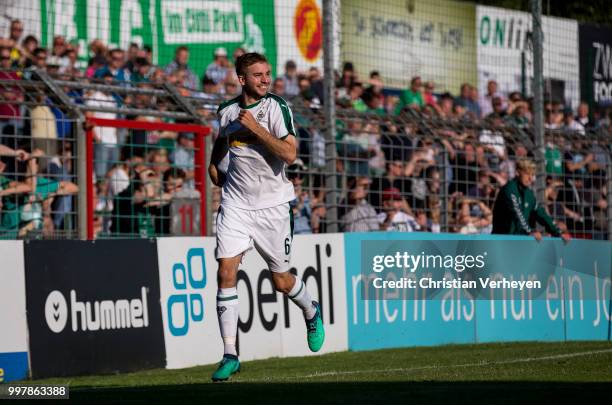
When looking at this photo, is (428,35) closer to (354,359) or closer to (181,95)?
(181,95)

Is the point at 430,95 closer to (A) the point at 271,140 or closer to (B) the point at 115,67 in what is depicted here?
(B) the point at 115,67

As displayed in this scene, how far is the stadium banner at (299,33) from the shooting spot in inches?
650

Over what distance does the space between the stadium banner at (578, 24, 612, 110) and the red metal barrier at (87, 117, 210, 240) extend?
9.03m

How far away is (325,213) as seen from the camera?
14953mm

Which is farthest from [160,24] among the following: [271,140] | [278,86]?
[271,140]

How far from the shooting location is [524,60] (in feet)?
66.5

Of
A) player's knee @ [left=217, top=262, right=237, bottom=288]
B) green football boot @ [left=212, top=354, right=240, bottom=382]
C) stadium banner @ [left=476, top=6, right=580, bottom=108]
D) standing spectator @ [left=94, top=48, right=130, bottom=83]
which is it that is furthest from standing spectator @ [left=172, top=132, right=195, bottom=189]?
stadium banner @ [left=476, top=6, right=580, bottom=108]

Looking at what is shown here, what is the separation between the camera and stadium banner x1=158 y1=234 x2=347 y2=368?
13344 mm

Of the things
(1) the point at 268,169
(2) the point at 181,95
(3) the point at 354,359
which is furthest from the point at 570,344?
(1) the point at 268,169

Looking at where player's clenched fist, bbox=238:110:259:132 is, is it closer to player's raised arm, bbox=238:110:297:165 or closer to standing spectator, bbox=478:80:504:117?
player's raised arm, bbox=238:110:297:165

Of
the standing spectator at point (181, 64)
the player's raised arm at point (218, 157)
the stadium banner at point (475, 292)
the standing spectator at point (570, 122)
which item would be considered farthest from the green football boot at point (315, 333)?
the standing spectator at point (570, 122)

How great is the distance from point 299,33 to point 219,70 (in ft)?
4.20

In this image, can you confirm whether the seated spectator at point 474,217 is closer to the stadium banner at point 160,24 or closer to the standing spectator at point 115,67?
the stadium banner at point 160,24

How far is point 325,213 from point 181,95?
2.22 metres
